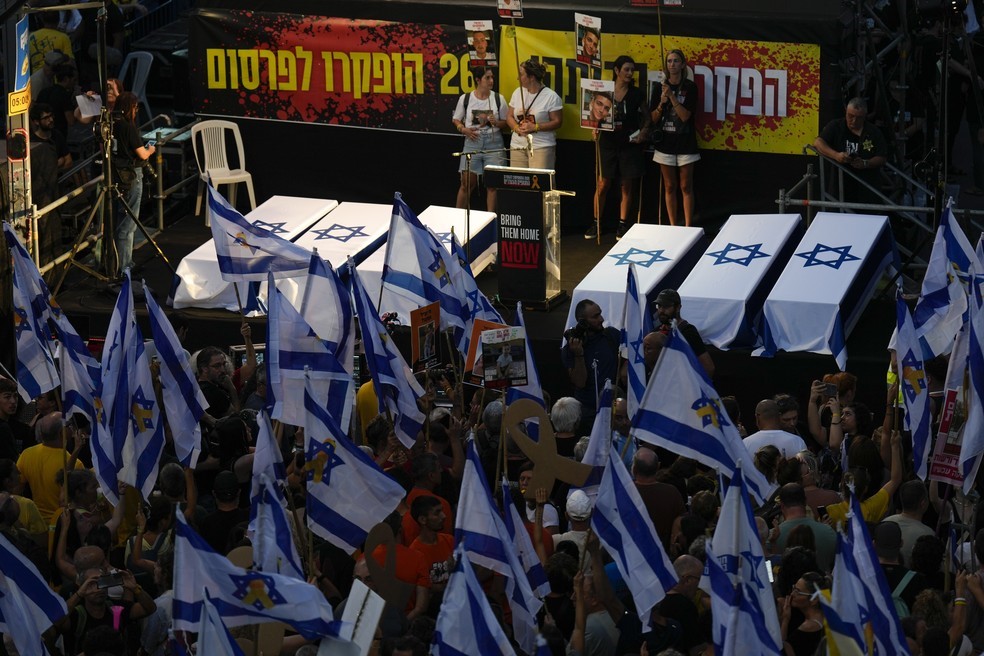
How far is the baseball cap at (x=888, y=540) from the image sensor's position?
36.3 feet

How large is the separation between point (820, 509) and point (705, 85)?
28.3ft

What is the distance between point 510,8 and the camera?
780 inches

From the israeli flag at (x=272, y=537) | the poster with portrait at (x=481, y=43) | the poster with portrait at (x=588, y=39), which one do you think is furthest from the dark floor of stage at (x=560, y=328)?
the israeli flag at (x=272, y=537)

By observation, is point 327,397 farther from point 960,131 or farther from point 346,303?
point 960,131

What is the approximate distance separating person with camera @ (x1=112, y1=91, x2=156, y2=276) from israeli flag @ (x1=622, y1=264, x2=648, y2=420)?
22.2 ft

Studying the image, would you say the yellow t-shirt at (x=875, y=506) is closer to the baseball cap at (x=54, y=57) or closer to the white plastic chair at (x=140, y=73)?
the baseball cap at (x=54, y=57)

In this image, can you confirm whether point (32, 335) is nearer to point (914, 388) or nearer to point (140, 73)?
point (914, 388)

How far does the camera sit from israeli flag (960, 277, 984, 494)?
39.7 ft

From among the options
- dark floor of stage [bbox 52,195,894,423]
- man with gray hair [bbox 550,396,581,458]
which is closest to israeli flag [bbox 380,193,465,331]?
man with gray hair [bbox 550,396,581,458]

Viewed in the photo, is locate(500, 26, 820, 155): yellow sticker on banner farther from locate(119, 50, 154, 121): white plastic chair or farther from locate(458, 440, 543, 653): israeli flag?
locate(458, 440, 543, 653): israeli flag

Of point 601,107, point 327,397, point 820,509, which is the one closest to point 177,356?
point 327,397

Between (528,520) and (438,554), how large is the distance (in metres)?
1.04

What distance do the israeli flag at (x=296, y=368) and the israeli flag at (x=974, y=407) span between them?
4262 mm

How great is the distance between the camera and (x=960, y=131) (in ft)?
78.6
